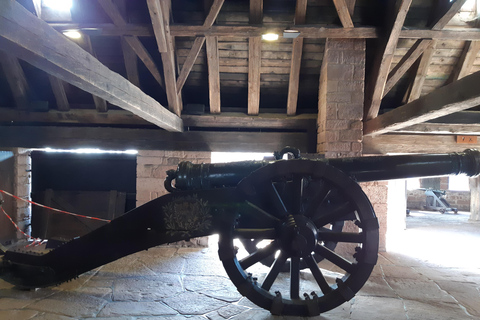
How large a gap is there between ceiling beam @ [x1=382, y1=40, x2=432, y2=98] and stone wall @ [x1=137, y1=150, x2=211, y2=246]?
2915mm

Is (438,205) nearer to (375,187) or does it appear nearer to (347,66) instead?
(375,187)

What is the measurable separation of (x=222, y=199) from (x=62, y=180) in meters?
4.45

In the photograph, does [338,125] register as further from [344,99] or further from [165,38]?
[165,38]

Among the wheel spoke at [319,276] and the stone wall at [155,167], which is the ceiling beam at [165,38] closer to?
the stone wall at [155,167]

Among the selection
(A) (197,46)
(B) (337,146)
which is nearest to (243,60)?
(A) (197,46)

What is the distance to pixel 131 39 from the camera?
13.5ft

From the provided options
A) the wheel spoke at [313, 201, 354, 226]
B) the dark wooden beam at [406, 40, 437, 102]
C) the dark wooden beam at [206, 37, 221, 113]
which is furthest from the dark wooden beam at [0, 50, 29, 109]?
the dark wooden beam at [406, 40, 437, 102]

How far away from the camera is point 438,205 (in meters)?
11.5

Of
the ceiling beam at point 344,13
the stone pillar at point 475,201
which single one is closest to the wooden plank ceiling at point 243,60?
the ceiling beam at point 344,13

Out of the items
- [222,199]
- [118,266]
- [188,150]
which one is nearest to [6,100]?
[188,150]

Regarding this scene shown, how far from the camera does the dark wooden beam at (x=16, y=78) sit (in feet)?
14.7

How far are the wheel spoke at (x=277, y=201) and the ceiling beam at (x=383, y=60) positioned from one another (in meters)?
2.72

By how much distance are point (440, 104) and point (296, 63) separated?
2.08 meters

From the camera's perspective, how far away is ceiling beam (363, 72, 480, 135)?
227cm
